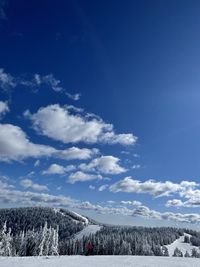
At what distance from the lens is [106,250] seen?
114m

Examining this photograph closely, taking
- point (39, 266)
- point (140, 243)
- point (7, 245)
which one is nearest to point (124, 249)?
point (140, 243)

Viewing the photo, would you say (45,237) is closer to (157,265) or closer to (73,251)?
(73,251)

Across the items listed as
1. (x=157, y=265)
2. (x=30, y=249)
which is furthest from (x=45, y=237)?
(x=157, y=265)

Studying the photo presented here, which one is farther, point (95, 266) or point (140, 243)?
point (140, 243)

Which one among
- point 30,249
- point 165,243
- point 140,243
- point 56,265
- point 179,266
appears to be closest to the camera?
point 56,265

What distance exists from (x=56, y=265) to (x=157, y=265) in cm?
1084

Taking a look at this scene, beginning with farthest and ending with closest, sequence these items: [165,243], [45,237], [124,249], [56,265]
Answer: [165,243] → [124,249] → [45,237] → [56,265]

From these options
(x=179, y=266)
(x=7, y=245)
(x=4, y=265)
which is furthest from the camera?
(x=7, y=245)

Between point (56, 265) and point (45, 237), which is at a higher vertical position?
point (45, 237)

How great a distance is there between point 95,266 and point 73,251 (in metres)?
85.8

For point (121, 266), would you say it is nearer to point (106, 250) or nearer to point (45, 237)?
point (45, 237)

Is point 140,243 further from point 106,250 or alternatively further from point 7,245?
point 7,245

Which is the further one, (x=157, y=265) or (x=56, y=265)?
(x=157, y=265)

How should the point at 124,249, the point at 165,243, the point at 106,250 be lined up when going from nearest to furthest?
the point at 124,249 → the point at 106,250 → the point at 165,243
